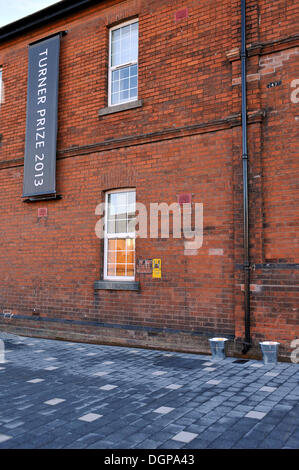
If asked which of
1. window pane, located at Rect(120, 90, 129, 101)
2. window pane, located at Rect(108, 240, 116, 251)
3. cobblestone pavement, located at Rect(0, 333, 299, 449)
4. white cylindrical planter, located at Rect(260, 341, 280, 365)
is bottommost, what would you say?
cobblestone pavement, located at Rect(0, 333, 299, 449)

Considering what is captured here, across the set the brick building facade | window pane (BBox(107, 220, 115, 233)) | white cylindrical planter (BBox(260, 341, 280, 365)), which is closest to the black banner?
the brick building facade

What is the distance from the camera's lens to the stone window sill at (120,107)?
330 inches

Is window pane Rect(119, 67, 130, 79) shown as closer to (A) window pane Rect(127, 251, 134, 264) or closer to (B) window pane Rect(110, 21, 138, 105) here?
(B) window pane Rect(110, 21, 138, 105)

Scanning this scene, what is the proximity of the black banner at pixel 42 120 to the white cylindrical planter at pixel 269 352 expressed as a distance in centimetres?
580

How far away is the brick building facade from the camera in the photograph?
674cm

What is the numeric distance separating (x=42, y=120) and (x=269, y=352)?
7.35m

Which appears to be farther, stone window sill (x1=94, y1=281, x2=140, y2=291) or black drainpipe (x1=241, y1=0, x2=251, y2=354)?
stone window sill (x1=94, y1=281, x2=140, y2=291)

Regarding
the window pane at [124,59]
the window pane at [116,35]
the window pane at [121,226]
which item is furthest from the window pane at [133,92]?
the window pane at [121,226]

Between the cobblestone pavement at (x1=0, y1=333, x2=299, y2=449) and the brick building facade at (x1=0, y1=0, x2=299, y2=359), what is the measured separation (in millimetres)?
1123

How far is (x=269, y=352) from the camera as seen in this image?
20.1 ft

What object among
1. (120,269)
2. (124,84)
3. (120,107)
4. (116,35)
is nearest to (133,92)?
(124,84)

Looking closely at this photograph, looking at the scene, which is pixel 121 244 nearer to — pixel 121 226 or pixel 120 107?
pixel 121 226

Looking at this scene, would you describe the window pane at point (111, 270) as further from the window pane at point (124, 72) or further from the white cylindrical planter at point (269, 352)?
the window pane at point (124, 72)
